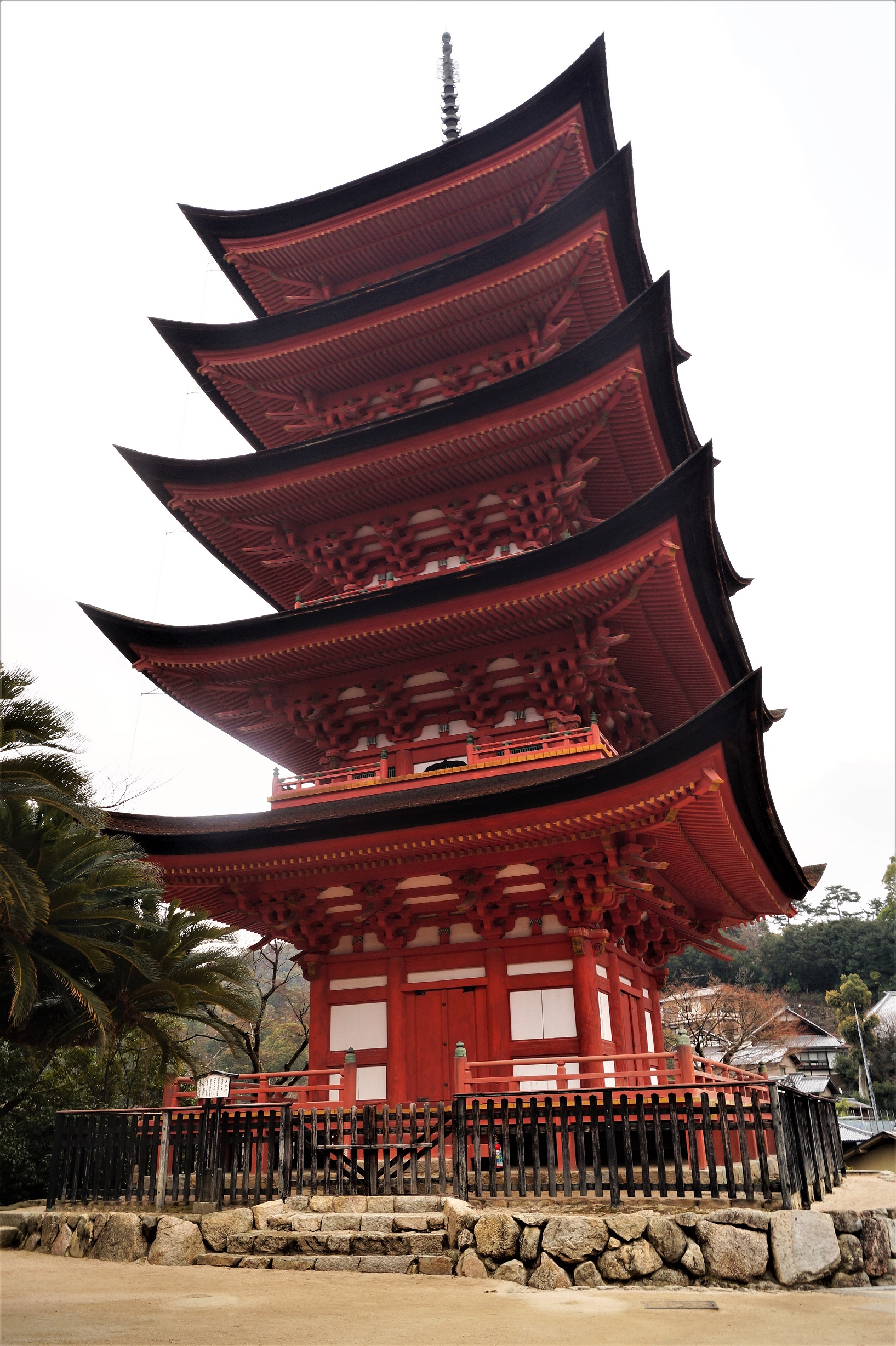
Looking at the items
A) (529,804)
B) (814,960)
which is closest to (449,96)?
(529,804)

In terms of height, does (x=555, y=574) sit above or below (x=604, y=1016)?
above

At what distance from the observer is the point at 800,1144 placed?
1074cm

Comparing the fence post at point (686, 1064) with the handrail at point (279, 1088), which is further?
the handrail at point (279, 1088)

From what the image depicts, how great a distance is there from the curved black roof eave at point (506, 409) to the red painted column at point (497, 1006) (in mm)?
9075

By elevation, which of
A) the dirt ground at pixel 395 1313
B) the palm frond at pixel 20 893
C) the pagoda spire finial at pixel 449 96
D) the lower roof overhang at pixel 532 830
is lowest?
the dirt ground at pixel 395 1313

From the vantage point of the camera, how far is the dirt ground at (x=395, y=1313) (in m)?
7.12

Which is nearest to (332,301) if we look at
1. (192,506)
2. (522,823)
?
(192,506)

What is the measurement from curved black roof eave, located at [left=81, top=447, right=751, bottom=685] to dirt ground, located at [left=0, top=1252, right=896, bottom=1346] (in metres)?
9.38

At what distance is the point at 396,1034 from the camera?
48.0 feet

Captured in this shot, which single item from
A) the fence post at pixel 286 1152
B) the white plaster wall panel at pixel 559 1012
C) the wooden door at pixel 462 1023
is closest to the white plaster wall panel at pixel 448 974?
the wooden door at pixel 462 1023

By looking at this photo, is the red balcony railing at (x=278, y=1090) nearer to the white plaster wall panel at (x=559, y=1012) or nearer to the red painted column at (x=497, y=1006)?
the red painted column at (x=497, y=1006)

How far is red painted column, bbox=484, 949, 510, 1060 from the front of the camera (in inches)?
547

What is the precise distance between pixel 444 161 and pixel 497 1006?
16.3 metres

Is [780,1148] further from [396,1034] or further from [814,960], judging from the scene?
[814,960]
